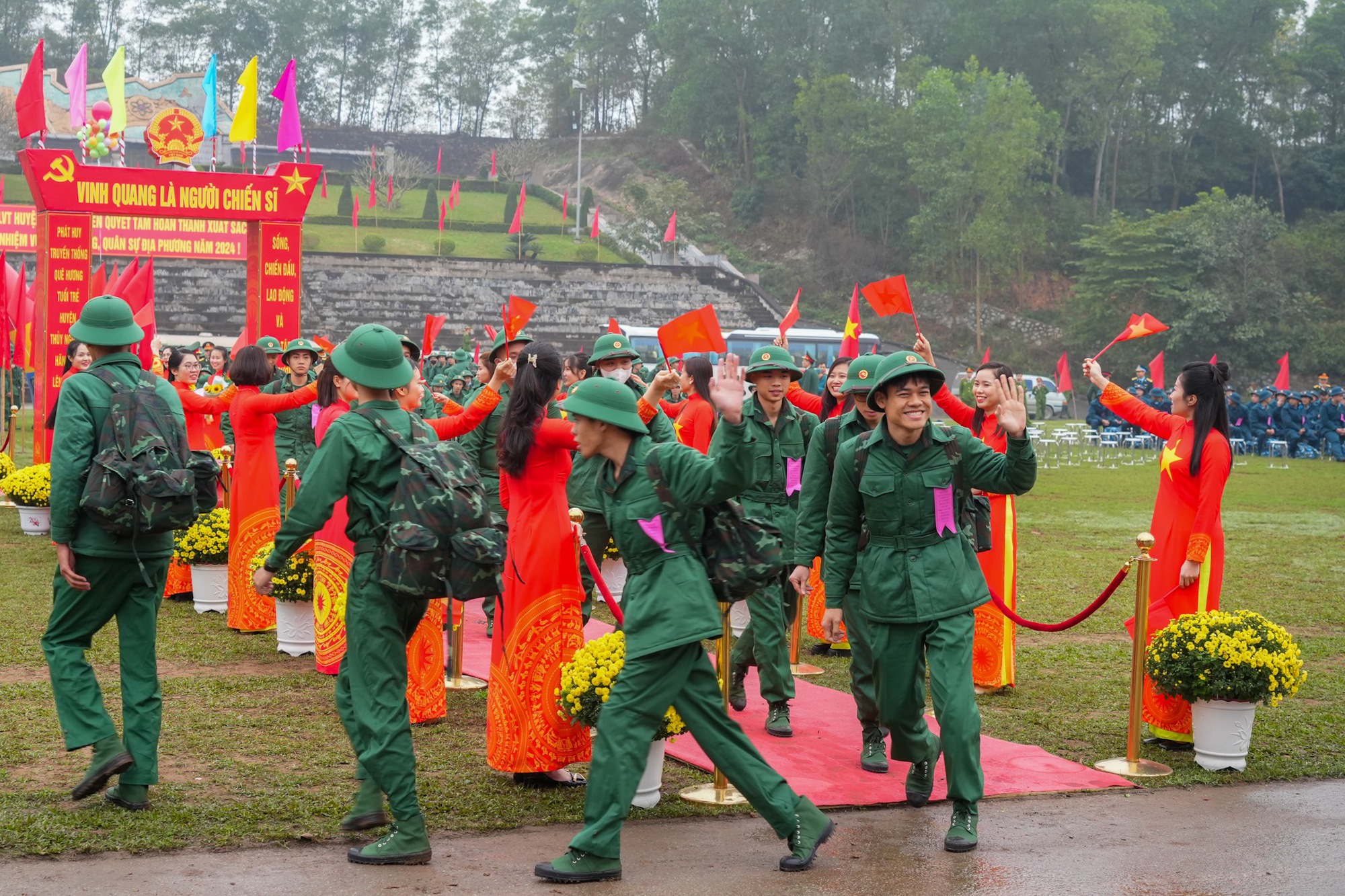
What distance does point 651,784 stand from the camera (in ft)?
16.8

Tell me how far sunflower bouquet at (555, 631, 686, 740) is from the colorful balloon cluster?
22.8 meters

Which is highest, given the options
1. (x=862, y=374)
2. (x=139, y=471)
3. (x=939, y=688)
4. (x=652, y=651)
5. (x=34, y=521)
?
(x=862, y=374)

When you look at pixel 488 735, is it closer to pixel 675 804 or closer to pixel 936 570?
pixel 675 804

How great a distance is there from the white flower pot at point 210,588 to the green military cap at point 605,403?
5.45 meters

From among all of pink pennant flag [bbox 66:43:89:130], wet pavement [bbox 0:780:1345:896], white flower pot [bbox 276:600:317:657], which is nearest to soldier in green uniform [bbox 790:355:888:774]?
wet pavement [bbox 0:780:1345:896]

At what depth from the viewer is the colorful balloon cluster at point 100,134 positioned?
24969mm

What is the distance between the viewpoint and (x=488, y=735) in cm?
546

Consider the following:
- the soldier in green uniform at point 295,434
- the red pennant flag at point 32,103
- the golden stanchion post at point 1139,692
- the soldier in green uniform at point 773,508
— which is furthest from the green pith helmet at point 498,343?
the red pennant flag at point 32,103

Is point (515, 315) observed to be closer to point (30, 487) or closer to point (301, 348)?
point (301, 348)

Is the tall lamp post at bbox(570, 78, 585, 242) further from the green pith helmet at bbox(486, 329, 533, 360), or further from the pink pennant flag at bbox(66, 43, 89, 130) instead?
the green pith helmet at bbox(486, 329, 533, 360)

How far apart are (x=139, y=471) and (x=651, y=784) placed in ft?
7.07

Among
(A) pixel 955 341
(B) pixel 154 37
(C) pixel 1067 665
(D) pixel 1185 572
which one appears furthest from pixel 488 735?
(B) pixel 154 37

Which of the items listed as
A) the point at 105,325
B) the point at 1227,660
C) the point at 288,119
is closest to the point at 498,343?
the point at 105,325

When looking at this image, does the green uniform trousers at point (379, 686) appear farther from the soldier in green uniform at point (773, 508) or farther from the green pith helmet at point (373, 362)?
the soldier in green uniform at point (773, 508)
